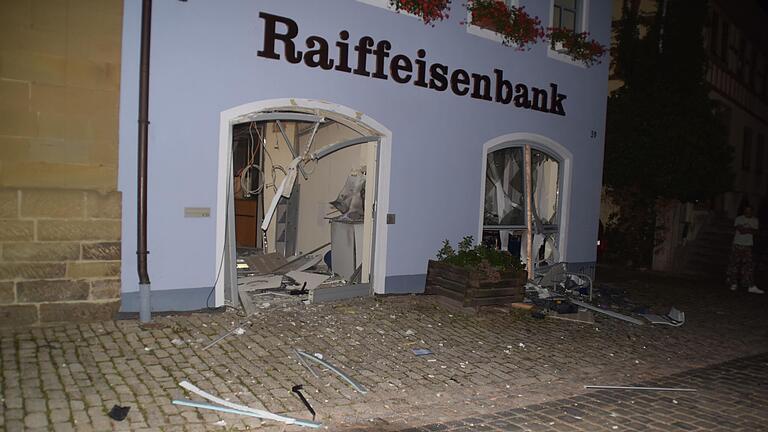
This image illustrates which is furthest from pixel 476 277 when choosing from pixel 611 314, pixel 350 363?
pixel 350 363

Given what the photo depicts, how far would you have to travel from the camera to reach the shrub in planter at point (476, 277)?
8453mm

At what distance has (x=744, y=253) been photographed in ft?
41.2

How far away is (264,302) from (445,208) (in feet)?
10.4

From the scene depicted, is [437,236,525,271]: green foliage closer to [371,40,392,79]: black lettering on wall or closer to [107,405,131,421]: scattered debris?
[371,40,392,79]: black lettering on wall

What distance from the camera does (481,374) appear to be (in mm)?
6008

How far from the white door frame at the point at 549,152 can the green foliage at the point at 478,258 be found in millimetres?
963

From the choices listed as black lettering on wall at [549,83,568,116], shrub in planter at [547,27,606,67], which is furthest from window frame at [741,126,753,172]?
black lettering on wall at [549,83,568,116]

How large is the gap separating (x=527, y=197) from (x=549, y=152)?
3.17ft

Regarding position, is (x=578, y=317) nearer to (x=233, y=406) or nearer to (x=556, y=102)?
(x=556, y=102)

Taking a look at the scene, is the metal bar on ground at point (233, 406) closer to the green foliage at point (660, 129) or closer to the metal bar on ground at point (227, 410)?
the metal bar on ground at point (227, 410)

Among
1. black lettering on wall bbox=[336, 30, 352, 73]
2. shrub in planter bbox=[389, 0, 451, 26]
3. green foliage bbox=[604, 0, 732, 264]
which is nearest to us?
black lettering on wall bbox=[336, 30, 352, 73]

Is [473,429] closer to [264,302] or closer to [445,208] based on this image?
[264,302]

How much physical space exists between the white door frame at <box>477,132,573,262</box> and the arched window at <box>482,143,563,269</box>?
5cm

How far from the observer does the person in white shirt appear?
12344 millimetres
